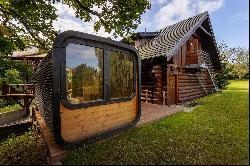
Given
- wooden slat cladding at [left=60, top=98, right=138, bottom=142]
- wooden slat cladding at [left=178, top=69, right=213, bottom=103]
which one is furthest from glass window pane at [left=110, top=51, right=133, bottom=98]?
wooden slat cladding at [left=178, top=69, right=213, bottom=103]

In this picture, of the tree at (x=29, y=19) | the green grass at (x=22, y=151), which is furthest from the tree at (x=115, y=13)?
the green grass at (x=22, y=151)

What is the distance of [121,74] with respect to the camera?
750 centimetres

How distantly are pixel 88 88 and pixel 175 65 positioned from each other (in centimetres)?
972

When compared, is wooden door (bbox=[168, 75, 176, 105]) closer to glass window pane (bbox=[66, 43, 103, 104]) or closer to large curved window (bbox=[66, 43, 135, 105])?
large curved window (bbox=[66, 43, 135, 105])

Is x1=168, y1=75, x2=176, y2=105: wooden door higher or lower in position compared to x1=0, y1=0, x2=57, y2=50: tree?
lower

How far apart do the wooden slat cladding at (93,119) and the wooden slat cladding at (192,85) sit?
8.82 meters

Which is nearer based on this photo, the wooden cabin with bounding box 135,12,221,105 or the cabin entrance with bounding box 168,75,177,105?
the wooden cabin with bounding box 135,12,221,105

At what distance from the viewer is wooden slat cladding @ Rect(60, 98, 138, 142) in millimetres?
5830

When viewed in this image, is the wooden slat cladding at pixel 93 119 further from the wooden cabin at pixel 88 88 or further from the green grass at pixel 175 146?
the green grass at pixel 175 146

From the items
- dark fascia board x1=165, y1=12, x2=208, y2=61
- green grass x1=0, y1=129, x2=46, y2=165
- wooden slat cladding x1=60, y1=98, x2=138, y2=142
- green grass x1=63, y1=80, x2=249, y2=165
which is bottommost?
green grass x1=0, y1=129, x2=46, y2=165

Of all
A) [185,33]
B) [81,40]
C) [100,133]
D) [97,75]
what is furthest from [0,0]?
[185,33]

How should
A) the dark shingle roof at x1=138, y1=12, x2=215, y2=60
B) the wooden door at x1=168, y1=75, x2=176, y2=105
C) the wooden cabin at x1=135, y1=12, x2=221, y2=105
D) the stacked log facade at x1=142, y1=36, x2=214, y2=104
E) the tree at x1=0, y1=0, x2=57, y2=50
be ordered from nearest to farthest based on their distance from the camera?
the tree at x1=0, y1=0, x2=57, y2=50
the dark shingle roof at x1=138, y1=12, x2=215, y2=60
the wooden cabin at x1=135, y1=12, x2=221, y2=105
the stacked log facade at x1=142, y1=36, x2=214, y2=104
the wooden door at x1=168, y1=75, x2=176, y2=105

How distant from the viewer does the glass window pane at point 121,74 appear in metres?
7.12

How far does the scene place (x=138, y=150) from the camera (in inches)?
233
